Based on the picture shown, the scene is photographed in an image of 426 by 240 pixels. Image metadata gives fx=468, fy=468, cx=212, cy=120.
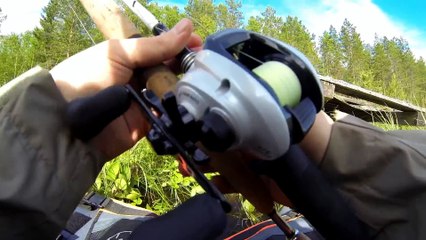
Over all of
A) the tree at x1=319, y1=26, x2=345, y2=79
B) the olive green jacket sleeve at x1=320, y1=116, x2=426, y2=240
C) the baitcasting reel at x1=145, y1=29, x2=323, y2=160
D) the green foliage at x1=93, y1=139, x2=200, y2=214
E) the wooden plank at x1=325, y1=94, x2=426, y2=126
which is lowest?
the tree at x1=319, y1=26, x2=345, y2=79

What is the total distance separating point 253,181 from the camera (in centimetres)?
67

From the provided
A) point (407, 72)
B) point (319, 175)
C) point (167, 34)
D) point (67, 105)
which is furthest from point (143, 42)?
point (407, 72)

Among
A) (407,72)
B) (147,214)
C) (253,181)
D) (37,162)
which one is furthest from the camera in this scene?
(407,72)

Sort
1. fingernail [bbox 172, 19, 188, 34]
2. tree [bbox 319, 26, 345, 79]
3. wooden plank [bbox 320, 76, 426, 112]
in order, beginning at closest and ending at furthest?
fingernail [bbox 172, 19, 188, 34] → wooden plank [bbox 320, 76, 426, 112] → tree [bbox 319, 26, 345, 79]

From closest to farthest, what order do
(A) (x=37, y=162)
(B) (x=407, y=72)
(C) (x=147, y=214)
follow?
(A) (x=37, y=162)
(C) (x=147, y=214)
(B) (x=407, y=72)

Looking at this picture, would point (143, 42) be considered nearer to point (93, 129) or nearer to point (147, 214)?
point (93, 129)

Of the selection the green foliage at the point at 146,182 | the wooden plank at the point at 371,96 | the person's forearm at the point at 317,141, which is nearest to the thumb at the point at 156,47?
the person's forearm at the point at 317,141

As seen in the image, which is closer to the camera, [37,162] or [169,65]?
[37,162]

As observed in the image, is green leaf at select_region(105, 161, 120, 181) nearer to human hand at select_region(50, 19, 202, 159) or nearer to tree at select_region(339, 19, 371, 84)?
human hand at select_region(50, 19, 202, 159)

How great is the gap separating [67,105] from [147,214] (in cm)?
101

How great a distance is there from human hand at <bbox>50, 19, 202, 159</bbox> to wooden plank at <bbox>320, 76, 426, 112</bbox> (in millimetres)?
4398

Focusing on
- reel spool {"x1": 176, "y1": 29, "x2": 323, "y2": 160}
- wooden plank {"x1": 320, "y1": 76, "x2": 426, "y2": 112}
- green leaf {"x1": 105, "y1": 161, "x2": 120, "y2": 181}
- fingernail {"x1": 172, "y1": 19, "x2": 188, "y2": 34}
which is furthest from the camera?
wooden plank {"x1": 320, "y1": 76, "x2": 426, "y2": 112}

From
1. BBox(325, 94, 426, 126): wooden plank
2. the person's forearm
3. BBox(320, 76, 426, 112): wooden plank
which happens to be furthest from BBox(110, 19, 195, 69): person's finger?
BBox(320, 76, 426, 112): wooden plank

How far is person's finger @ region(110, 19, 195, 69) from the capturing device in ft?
2.30
